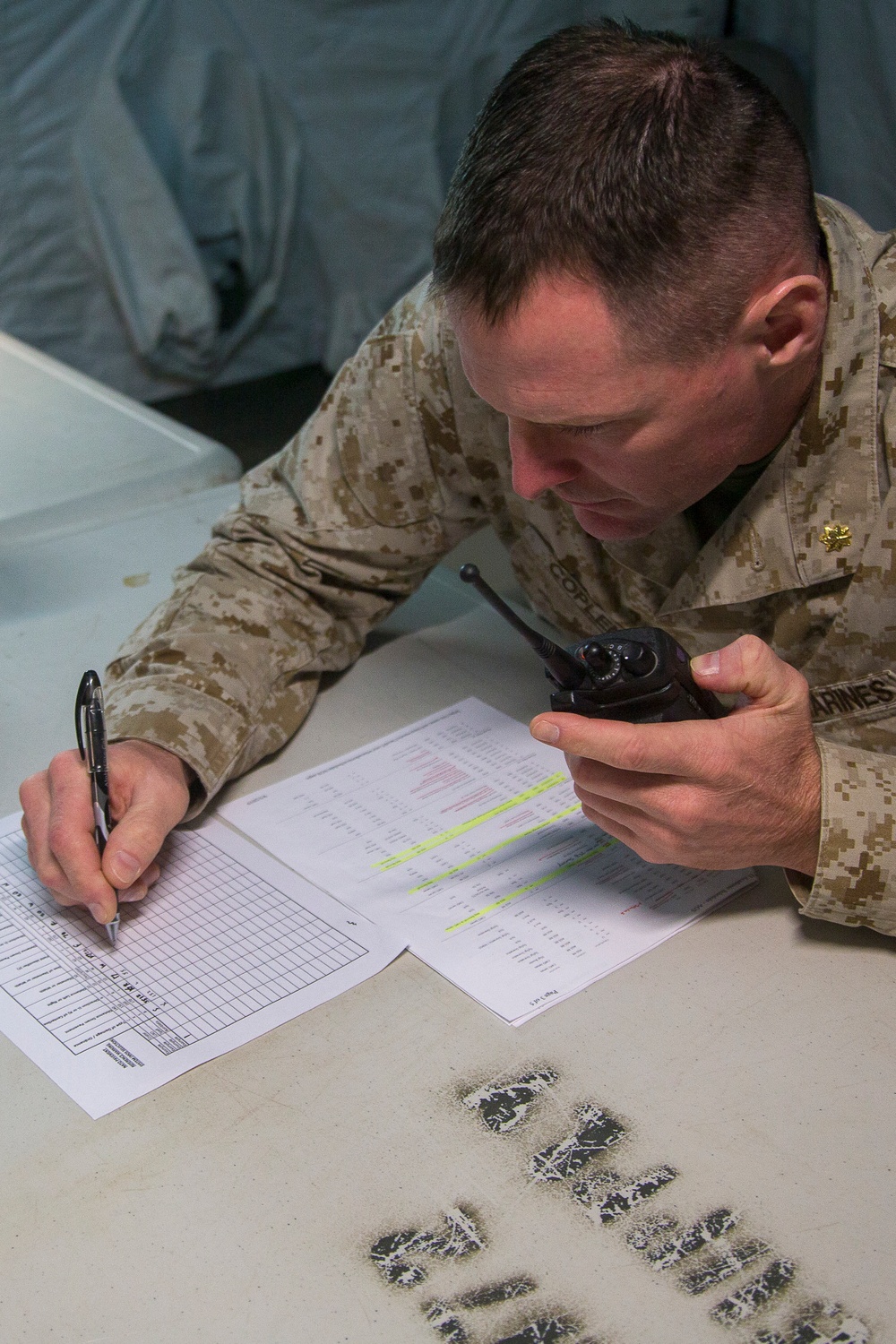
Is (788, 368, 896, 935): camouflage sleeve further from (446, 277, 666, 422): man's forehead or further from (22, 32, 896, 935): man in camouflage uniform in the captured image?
(446, 277, 666, 422): man's forehead

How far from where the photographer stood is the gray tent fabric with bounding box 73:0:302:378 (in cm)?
332

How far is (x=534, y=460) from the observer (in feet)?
3.44

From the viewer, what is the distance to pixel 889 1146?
2.69 feet

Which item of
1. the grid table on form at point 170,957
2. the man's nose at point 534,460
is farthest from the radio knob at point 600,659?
the grid table on form at point 170,957

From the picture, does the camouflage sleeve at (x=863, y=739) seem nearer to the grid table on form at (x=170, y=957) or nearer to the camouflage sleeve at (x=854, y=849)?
the camouflage sleeve at (x=854, y=849)

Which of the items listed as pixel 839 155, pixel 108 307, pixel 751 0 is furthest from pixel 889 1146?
pixel 108 307

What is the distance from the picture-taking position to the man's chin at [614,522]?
1.14m

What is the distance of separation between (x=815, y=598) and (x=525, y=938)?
16.3 inches

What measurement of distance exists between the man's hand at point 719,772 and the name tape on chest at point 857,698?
16 cm

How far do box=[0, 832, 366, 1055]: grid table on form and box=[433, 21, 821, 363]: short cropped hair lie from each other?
50cm

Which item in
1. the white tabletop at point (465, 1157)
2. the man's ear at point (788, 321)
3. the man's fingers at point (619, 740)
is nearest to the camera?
the white tabletop at point (465, 1157)

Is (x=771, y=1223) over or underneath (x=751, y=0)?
underneath

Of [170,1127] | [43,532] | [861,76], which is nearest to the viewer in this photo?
[170,1127]

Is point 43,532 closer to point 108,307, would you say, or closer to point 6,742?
point 6,742
